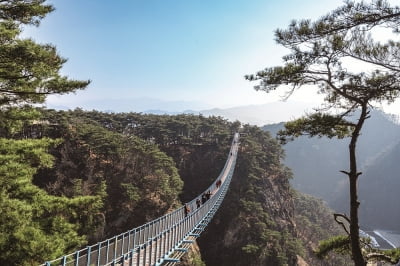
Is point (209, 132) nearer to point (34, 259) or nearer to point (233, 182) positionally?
point (233, 182)

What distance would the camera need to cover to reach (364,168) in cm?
15200

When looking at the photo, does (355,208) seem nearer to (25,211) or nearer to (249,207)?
(25,211)

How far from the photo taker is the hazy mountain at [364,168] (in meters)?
128

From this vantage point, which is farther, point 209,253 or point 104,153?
point 209,253

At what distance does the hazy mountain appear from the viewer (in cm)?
12800

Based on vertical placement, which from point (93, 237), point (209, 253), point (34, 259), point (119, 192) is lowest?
point (209, 253)

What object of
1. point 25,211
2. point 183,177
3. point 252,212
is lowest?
point 252,212

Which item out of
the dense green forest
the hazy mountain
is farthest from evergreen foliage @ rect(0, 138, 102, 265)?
the hazy mountain

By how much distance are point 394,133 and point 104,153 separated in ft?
615

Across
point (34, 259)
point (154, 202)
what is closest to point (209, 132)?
point (154, 202)

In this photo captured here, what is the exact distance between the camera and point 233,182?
37.4 m

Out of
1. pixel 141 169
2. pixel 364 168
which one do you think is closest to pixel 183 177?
pixel 141 169

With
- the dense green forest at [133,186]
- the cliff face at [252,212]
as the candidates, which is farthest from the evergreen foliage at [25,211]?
the cliff face at [252,212]

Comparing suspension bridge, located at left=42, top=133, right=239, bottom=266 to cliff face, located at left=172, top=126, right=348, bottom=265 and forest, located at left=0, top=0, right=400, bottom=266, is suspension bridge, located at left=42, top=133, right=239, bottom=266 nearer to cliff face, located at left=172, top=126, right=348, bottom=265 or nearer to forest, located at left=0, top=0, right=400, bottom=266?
forest, located at left=0, top=0, right=400, bottom=266
